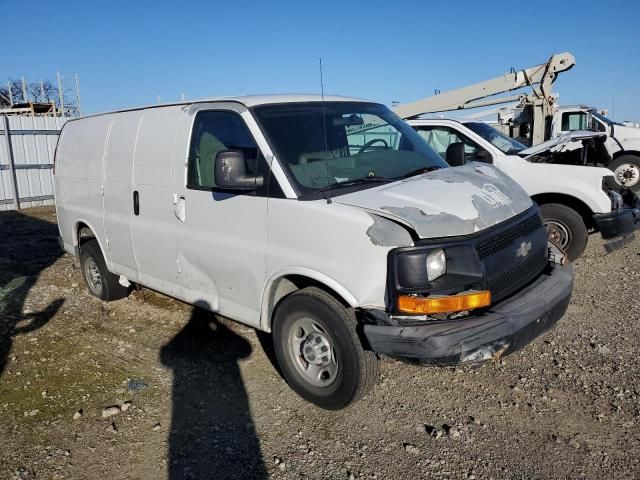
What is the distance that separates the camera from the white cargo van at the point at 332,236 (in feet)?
10.0

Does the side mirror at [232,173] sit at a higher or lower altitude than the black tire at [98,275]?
higher

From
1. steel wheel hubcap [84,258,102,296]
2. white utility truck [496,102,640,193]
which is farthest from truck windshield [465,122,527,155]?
steel wheel hubcap [84,258,102,296]

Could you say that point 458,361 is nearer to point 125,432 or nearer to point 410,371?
point 410,371

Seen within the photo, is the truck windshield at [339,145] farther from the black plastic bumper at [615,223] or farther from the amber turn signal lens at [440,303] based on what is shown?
the black plastic bumper at [615,223]

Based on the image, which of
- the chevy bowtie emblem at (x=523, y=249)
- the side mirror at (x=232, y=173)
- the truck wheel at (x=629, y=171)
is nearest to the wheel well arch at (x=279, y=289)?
the side mirror at (x=232, y=173)

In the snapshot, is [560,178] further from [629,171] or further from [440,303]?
[629,171]

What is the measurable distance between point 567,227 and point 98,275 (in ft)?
18.5

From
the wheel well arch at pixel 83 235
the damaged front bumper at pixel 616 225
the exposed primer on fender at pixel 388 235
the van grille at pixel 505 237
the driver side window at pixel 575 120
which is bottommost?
the damaged front bumper at pixel 616 225

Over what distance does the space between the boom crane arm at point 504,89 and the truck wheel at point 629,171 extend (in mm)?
A: 2143

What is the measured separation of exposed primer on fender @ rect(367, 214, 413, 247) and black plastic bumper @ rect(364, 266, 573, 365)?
49 cm

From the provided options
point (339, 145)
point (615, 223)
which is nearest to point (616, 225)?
point (615, 223)

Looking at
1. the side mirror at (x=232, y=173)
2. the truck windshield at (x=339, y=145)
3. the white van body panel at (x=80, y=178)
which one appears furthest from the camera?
the white van body panel at (x=80, y=178)

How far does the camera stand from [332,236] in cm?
321

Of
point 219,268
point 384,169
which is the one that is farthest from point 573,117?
point 219,268
